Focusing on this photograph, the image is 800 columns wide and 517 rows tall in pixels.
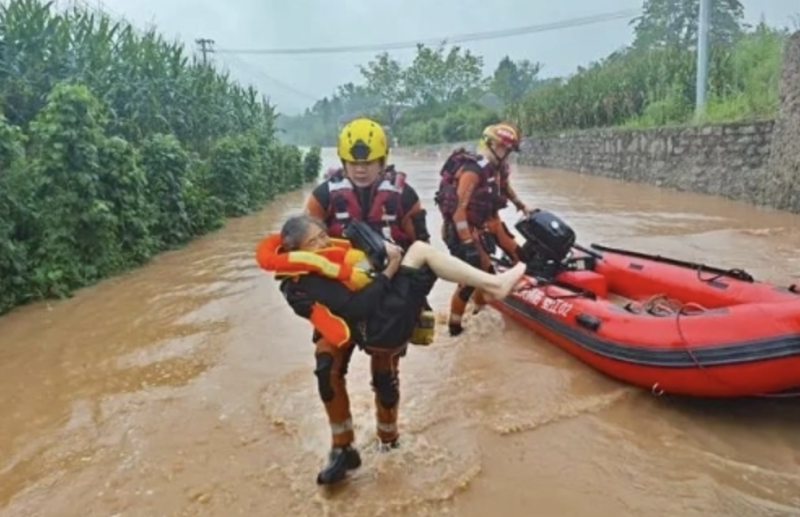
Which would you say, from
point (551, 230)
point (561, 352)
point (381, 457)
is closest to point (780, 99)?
point (551, 230)

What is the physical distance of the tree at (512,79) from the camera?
59125 millimetres

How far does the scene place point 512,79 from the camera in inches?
2470

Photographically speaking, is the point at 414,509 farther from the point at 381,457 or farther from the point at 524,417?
the point at 524,417

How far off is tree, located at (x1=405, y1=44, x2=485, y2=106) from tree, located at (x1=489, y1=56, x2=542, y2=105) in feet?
5.52

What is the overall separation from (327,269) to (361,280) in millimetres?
141

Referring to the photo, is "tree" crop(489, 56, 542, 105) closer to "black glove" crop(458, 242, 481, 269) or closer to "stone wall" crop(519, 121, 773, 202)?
"stone wall" crop(519, 121, 773, 202)

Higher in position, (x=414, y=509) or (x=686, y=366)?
(x=686, y=366)

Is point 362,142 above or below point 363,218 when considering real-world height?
above

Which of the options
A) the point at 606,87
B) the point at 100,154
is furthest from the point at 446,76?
the point at 100,154

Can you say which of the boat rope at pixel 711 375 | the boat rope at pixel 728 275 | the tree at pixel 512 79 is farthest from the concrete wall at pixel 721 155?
the tree at pixel 512 79

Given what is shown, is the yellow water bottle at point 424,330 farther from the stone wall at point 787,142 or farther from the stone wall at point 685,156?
the stone wall at point 685,156

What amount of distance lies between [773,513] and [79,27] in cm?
1075

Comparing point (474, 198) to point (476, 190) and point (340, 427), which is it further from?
point (340, 427)

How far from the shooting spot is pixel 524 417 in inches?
145
